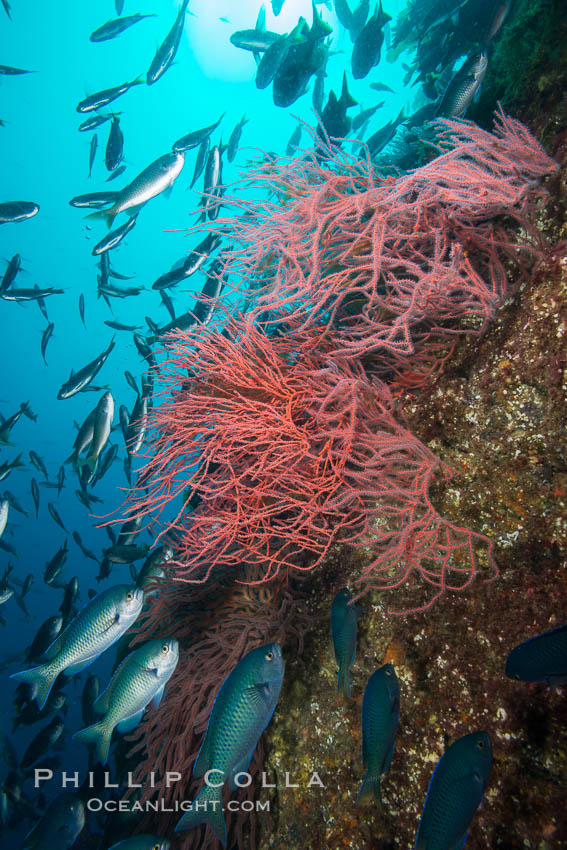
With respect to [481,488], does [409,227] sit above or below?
above

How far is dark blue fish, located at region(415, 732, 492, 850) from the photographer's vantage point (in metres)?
1.36

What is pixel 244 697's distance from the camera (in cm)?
179

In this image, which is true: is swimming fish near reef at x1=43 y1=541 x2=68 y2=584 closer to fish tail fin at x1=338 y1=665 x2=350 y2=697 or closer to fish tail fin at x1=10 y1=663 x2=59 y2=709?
fish tail fin at x1=10 y1=663 x2=59 y2=709

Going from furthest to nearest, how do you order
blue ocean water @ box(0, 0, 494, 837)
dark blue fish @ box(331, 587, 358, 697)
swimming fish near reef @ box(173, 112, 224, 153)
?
1. blue ocean water @ box(0, 0, 494, 837)
2. swimming fish near reef @ box(173, 112, 224, 153)
3. dark blue fish @ box(331, 587, 358, 697)

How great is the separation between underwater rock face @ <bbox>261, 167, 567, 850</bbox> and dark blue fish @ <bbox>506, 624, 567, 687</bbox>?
1.32ft

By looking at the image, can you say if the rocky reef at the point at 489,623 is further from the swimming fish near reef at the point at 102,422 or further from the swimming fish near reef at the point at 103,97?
the swimming fish near reef at the point at 103,97

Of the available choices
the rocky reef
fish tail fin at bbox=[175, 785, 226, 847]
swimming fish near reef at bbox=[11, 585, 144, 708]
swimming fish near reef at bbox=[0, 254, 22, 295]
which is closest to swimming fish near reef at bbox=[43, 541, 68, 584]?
swimming fish near reef at bbox=[11, 585, 144, 708]

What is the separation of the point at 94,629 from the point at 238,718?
1.29 meters

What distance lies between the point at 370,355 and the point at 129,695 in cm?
270

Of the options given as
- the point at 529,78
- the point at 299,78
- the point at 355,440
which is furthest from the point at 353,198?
the point at 299,78

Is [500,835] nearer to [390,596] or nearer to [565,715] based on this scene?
[565,715]

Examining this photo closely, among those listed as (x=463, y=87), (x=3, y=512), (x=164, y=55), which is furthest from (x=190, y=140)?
(x=3, y=512)

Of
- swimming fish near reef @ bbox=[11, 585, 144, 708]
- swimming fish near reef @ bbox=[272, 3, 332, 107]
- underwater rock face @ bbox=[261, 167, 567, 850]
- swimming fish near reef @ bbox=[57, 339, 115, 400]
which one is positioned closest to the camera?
underwater rock face @ bbox=[261, 167, 567, 850]

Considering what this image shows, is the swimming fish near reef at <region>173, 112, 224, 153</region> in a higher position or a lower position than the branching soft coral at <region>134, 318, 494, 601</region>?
higher
